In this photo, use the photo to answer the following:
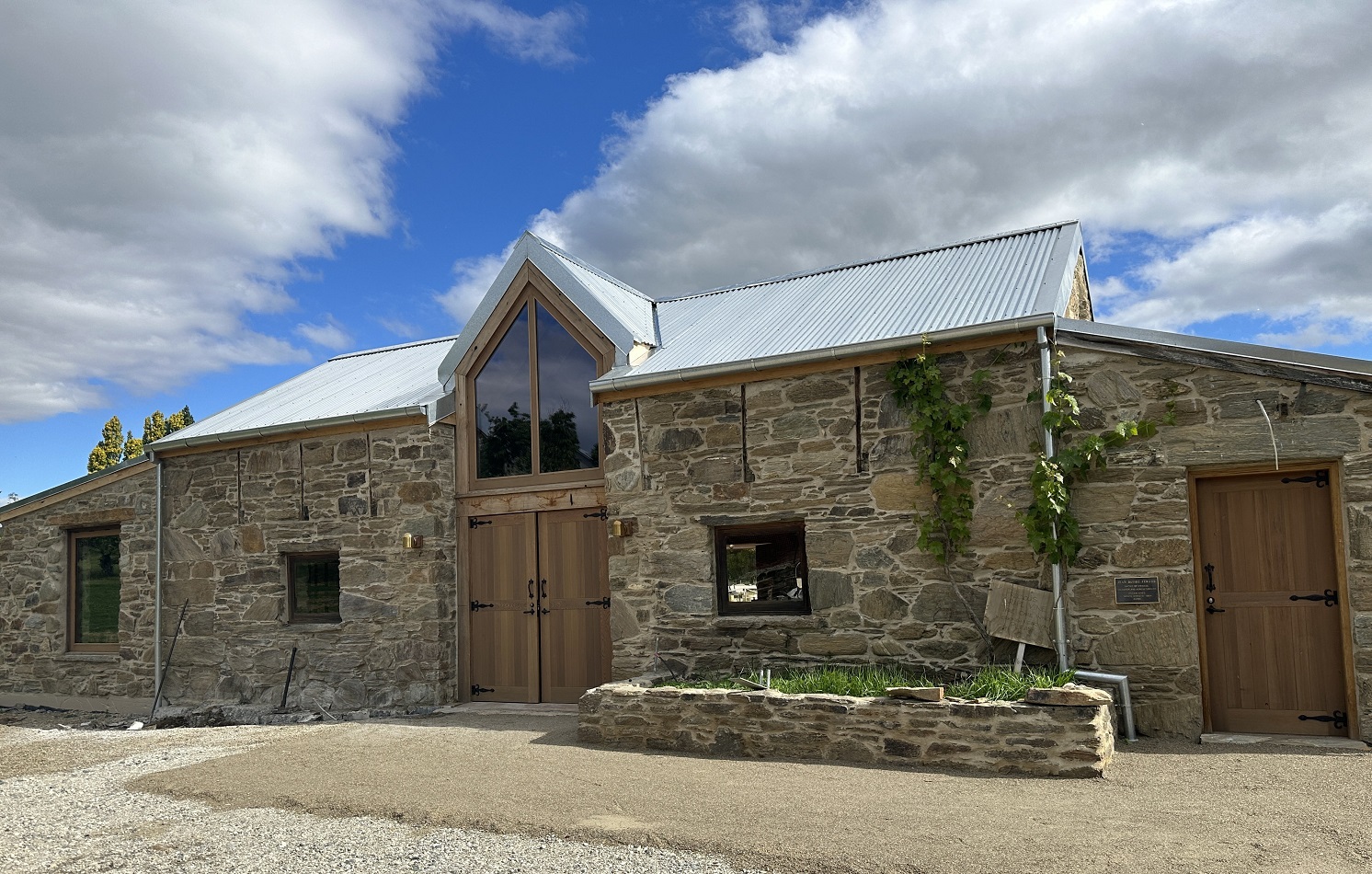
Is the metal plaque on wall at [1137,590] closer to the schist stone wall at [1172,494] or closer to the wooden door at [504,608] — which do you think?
the schist stone wall at [1172,494]

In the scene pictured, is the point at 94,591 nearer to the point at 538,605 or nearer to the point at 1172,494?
the point at 538,605

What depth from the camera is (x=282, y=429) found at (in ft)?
38.0

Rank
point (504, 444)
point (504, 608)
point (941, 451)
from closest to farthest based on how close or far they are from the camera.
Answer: point (941, 451), point (504, 608), point (504, 444)

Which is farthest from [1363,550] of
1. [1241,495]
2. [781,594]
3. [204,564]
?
[204,564]

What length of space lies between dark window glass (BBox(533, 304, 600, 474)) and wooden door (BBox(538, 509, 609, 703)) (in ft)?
2.08

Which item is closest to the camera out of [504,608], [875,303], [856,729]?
[856,729]

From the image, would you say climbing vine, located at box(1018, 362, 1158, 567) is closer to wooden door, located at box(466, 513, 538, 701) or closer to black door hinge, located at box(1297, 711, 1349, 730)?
black door hinge, located at box(1297, 711, 1349, 730)

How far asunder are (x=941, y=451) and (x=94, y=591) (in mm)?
11620

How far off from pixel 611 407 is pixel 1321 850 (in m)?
7.04

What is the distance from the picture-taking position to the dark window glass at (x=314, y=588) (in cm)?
1166

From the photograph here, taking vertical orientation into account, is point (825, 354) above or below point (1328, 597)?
above

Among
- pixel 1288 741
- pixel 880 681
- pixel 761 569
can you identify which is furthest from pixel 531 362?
pixel 1288 741

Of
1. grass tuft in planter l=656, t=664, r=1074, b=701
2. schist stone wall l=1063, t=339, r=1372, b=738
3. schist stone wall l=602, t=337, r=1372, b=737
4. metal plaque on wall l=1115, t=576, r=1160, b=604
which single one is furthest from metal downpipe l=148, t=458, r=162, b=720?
metal plaque on wall l=1115, t=576, r=1160, b=604

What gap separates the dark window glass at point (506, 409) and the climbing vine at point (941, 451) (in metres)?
4.55
